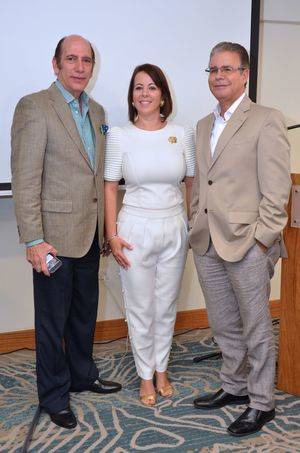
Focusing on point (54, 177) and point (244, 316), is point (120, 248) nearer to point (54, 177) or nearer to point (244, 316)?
point (54, 177)


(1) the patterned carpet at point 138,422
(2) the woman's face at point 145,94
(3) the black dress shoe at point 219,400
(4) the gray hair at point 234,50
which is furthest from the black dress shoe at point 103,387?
(4) the gray hair at point 234,50

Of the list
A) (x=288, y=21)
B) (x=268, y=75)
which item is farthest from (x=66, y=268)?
(x=288, y=21)

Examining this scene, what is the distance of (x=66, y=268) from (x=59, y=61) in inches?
34.2

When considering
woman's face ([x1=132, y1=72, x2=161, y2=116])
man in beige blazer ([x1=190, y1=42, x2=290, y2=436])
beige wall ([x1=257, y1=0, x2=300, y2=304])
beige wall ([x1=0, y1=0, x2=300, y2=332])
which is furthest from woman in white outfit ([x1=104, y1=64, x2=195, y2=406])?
beige wall ([x1=257, y1=0, x2=300, y2=304])

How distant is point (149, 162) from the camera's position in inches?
85.0

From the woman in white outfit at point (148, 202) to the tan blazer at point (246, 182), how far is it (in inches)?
7.3

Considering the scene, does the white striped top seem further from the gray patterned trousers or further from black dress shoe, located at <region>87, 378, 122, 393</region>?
black dress shoe, located at <region>87, 378, 122, 393</region>

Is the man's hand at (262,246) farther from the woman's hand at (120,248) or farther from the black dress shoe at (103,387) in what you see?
the black dress shoe at (103,387)

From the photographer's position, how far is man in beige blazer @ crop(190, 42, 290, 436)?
1.93m

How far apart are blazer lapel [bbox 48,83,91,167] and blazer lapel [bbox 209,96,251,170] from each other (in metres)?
0.55

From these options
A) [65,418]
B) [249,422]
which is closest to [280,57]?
[249,422]

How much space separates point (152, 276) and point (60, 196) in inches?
22.2

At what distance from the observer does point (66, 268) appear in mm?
2127

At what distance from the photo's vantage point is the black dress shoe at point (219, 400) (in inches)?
91.0
